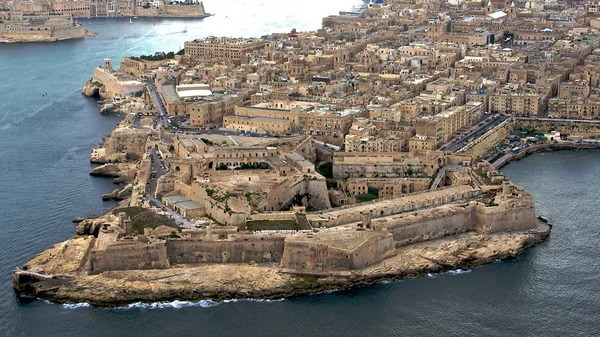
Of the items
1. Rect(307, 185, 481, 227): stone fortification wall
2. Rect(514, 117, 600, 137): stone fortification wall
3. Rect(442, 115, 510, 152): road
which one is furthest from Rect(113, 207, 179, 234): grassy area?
Rect(514, 117, 600, 137): stone fortification wall

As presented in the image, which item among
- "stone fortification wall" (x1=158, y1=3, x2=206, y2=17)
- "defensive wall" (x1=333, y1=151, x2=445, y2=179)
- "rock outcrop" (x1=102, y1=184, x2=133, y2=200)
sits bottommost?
"rock outcrop" (x1=102, y1=184, x2=133, y2=200)

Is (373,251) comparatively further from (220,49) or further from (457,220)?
(220,49)

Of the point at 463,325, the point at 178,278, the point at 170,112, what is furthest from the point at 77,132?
the point at 463,325

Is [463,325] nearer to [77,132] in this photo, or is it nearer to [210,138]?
[210,138]

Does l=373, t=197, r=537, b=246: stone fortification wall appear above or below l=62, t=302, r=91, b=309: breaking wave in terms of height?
above

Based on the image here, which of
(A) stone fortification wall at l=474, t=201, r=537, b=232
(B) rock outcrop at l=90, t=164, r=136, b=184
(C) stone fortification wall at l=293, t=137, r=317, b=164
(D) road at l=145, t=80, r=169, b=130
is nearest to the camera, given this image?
(A) stone fortification wall at l=474, t=201, r=537, b=232

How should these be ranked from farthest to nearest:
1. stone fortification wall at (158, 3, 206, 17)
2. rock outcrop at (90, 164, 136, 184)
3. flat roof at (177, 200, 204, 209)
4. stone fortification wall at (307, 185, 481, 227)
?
stone fortification wall at (158, 3, 206, 17), rock outcrop at (90, 164, 136, 184), flat roof at (177, 200, 204, 209), stone fortification wall at (307, 185, 481, 227)

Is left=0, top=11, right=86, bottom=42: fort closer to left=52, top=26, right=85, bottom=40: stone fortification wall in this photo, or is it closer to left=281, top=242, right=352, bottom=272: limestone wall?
left=52, top=26, right=85, bottom=40: stone fortification wall
